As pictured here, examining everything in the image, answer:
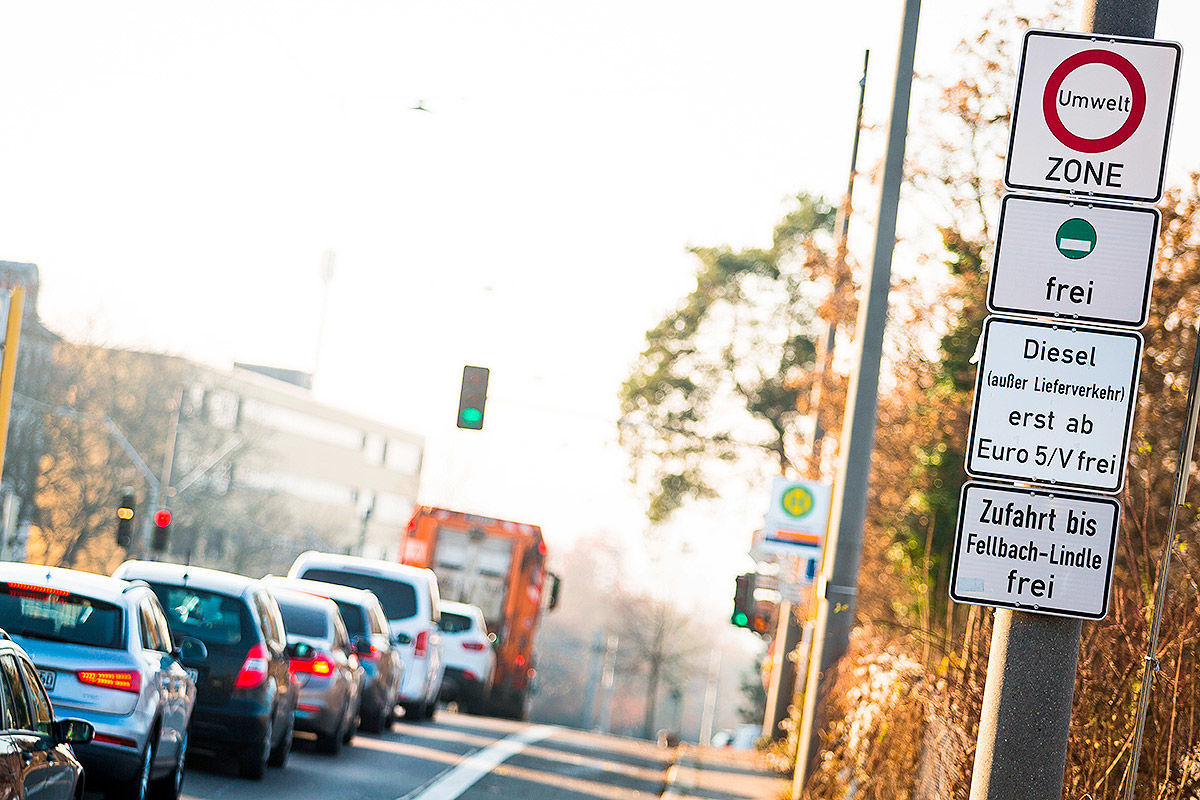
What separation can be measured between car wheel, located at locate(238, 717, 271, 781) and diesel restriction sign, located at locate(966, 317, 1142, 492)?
31.9 feet

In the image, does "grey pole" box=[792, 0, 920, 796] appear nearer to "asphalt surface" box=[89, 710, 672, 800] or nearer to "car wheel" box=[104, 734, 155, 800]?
"asphalt surface" box=[89, 710, 672, 800]

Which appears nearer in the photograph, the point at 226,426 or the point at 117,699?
the point at 117,699

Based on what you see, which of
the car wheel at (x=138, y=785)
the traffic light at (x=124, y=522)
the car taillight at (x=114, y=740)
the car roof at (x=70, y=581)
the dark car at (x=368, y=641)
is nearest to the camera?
the car taillight at (x=114, y=740)

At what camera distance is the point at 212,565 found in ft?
264

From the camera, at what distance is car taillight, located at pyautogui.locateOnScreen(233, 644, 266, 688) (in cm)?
1418

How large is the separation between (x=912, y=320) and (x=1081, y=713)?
1718 centimetres

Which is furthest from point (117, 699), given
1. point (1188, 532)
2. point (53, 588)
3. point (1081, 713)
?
point (1188, 532)

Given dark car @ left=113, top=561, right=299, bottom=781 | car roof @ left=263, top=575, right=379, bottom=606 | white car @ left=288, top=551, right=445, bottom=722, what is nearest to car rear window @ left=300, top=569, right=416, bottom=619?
white car @ left=288, top=551, right=445, bottom=722

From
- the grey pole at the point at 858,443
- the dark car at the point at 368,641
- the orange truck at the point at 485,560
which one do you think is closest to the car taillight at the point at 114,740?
the grey pole at the point at 858,443

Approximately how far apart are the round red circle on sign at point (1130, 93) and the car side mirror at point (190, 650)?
8761 millimetres

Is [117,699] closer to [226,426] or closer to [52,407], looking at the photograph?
[52,407]

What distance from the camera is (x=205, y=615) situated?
1458 centimetres

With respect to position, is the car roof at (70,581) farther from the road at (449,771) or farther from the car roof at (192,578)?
the car roof at (192,578)

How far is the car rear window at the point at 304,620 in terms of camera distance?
17.5 m
